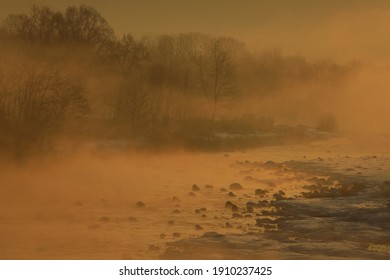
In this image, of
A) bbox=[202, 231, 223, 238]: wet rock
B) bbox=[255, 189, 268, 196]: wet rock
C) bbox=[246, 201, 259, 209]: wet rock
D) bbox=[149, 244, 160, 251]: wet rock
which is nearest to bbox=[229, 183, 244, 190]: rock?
bbox=[255, 189, 268, 196]: wet rock

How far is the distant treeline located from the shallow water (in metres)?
2.25

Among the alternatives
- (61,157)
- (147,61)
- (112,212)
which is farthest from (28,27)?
(112,212)

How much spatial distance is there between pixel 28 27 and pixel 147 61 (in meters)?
10.0

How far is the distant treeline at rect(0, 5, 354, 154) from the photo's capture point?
2116cm

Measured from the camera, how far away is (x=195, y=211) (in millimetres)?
12703

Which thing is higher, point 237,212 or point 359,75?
point 359,75

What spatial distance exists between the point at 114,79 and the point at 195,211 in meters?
22.3

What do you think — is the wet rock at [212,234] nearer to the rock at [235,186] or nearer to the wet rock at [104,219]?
the wet rock at [104,219]

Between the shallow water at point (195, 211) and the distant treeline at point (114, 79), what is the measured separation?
2254 mm

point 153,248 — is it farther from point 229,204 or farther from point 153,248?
point 229,204

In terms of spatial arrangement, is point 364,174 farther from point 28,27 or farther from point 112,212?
point 28,27

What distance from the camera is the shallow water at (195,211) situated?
9492 mm

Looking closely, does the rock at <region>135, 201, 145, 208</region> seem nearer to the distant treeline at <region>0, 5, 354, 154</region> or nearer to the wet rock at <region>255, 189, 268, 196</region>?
the wet rock at <region>255, 189, 268, 196</region>
